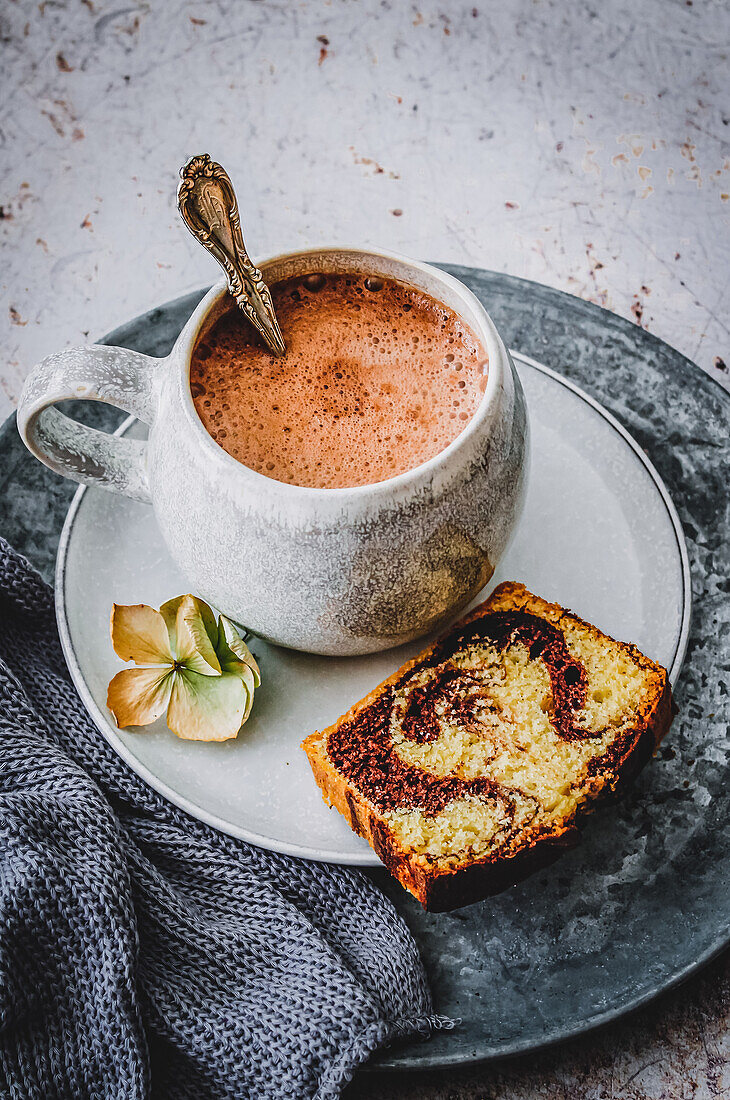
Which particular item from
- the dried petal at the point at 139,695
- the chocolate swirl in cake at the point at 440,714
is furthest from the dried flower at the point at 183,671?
the chocolate swirl in cake at the point at 440,714

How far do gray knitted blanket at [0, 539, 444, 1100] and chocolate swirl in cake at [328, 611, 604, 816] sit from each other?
0.36 feet

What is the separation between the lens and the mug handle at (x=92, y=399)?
96 cm

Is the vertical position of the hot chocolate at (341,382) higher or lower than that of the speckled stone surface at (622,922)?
higher

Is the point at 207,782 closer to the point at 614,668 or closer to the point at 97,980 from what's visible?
the point at 97,980

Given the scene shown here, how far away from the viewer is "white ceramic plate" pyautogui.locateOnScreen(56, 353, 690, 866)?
40.4 inches

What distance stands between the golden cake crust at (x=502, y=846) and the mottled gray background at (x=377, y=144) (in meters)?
0.64

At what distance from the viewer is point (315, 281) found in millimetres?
1062

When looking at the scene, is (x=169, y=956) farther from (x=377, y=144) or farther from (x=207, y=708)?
(x=377, y=144)

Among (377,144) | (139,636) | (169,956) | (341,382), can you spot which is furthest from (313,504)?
(377,144)

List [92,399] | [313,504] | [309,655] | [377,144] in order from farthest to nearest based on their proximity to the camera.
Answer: [377,144] < [309,655] < [92,399] < [313,504]

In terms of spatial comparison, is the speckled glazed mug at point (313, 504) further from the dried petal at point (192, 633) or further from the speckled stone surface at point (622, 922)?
the speckled stone surface at point (622, 922)

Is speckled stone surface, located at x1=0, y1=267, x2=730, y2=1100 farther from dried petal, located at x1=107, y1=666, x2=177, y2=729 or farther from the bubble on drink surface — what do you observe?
the bubble on drink surface

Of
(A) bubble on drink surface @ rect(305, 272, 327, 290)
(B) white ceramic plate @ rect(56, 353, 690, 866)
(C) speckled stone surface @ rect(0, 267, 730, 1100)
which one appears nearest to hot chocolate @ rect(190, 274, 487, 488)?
(A) bubble on drink surface @ rect(305, 272, 327, 290)

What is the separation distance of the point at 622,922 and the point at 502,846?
147mm
